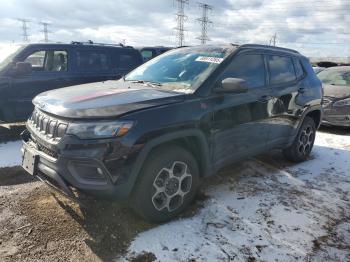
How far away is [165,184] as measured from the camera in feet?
11.6

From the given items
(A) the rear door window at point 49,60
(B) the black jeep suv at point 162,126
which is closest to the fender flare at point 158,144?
(B) the black jeep suv at point 162,126

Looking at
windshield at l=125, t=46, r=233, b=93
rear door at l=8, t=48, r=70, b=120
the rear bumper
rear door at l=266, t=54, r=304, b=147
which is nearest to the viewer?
windshield at l=125, t=46, r=233, b=93

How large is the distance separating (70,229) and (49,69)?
462 cm

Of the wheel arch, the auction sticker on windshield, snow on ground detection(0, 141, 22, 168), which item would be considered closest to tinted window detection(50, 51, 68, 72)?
snow on ground detection(0, 141, 22, 168)

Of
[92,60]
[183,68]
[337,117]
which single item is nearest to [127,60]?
[92,60]

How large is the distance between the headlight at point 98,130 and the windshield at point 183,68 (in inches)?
37.5

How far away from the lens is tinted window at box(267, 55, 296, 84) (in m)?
4.96

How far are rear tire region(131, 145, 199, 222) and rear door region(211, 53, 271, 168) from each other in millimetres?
443

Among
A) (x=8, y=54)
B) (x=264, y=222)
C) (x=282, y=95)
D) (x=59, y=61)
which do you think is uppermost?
(x=8, y=54)

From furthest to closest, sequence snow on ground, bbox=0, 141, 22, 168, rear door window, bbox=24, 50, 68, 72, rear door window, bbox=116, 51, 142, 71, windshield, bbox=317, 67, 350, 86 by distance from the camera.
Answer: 1. windshield, bbox=317, 67, 350, 86
2. rear door window, bbox=116, 51, 142, 71
3. rear door window, bbox=24, 50, 68, 72
4. snow on ground, bbox=0, 141, 22, 168

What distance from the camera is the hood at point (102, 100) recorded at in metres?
3.16

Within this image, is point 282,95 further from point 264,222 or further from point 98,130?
point 98,130

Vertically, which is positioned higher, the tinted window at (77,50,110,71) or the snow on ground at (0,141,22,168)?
the tinted window at (77,50,110,71)

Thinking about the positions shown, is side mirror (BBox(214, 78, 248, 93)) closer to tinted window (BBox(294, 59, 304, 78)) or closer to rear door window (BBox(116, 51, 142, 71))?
tinted window (BBox(294, 59, 304, 78))
